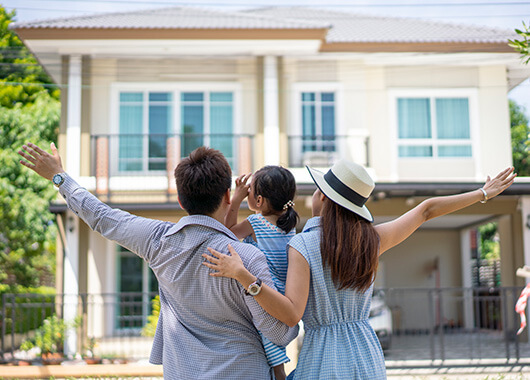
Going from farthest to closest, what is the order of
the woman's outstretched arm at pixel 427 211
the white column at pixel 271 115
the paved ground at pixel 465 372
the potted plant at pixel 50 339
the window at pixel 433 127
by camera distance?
the window at pixel 433 127, the white column at pixel 271 115, the potted plant at pixel 50 339, the paved ground at pixel 465 372, the woman's outstretched arm at pixel 427 211

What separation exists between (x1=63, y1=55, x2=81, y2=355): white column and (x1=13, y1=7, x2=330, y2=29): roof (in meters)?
0.87

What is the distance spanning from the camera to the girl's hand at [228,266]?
7.09 ft

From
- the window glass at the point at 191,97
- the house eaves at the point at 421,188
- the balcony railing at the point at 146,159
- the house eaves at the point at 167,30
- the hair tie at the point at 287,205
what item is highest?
the house eaves at the point at 167,30

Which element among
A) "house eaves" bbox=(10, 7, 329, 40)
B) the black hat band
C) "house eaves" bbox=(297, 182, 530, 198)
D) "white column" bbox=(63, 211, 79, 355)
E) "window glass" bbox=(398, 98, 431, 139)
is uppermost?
"house eaves" bbox=(10, 7, 329, 40)

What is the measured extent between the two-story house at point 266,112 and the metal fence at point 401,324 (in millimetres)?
269

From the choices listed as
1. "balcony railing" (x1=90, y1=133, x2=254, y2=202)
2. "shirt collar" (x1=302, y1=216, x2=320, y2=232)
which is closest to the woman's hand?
"shirt collar" (x1=302, y1=216, x2=320, y2=232)

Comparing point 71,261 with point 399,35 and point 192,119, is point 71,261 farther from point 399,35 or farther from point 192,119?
point 399,35

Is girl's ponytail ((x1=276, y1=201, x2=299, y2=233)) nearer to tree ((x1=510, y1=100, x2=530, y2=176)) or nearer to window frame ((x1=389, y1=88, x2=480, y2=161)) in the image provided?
window frame ((x1=389, y1=88, x2=480, y2=161))

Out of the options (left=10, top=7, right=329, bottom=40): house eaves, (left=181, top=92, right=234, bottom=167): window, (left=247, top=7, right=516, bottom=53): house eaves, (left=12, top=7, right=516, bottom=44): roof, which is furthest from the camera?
(left=181, top=92, right=234, bottom=167): window

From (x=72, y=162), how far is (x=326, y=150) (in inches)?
215

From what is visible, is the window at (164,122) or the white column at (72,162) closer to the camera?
the white column at (72,162)

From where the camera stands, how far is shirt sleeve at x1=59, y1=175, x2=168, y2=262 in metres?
2.44

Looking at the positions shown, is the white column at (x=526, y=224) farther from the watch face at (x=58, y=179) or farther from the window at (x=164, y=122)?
the watch face at (x=58, y=179)

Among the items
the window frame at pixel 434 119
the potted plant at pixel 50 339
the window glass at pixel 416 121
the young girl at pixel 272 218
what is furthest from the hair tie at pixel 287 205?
the window glass at pixel 416 121
